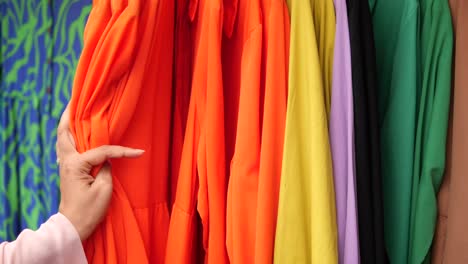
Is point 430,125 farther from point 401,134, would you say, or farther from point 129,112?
point 129,112

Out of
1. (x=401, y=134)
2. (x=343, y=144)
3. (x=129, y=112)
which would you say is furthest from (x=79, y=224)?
(x=401, y=134)

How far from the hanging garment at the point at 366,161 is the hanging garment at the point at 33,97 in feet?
1.84

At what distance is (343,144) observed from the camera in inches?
25.5

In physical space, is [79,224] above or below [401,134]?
below

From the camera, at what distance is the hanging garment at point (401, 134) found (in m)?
0.67

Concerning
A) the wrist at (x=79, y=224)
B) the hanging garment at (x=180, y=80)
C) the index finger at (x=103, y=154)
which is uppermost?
the hanging garment at (x=180, y=80)

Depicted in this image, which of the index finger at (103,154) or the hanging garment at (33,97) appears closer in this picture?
the index finger at (103,154)

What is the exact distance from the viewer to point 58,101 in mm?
875

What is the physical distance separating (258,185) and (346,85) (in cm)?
21

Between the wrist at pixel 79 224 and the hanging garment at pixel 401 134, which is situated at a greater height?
the hanging garment at pixel 401 134

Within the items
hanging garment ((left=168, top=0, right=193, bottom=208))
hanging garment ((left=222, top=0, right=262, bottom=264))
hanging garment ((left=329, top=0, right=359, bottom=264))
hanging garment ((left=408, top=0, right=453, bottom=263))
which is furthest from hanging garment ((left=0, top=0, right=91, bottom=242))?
hanging garment ((left=408, top=0, right=453, bottom=263))

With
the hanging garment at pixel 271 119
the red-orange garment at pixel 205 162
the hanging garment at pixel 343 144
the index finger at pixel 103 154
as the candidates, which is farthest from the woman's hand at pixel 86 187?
the hanging garment at pixel 343 144

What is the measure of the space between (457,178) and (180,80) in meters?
0.52

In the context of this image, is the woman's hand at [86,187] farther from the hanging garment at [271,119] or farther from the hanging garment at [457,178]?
the hanging garment at [457,178]
